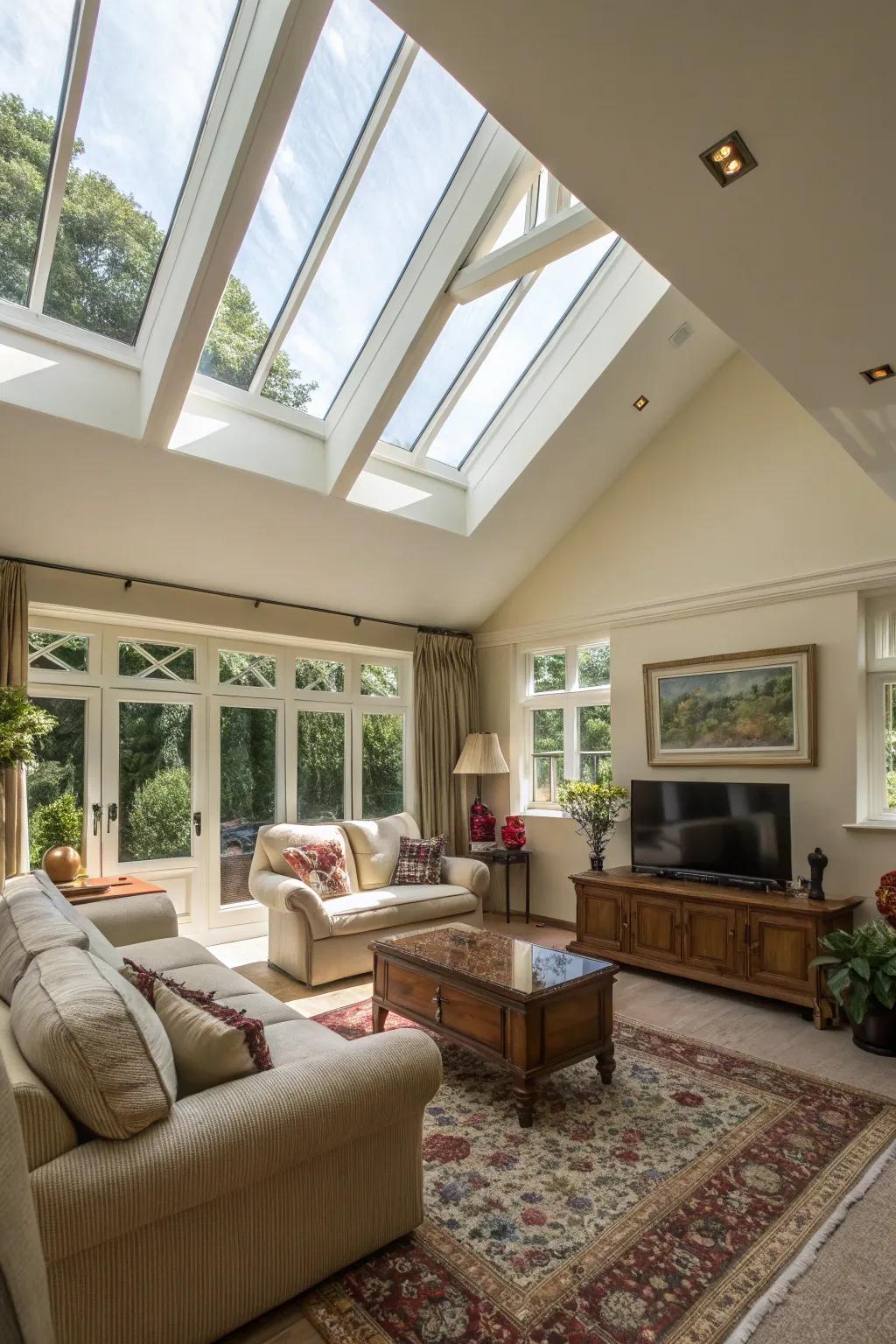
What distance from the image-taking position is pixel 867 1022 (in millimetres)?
3502

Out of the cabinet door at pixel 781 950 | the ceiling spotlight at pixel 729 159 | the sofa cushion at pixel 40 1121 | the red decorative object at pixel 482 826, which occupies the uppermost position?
the ceiling spotlight at pixel 729 159

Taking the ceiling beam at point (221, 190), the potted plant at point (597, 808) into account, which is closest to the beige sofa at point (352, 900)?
the potted plant at point (597, 808)

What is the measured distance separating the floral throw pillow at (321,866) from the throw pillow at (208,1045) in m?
2.80

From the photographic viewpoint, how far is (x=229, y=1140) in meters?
1.72

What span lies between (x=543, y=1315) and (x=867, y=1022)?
2.35m

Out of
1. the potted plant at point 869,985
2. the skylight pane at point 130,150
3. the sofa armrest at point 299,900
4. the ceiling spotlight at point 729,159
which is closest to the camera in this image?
the ceiling spotlight at point 729,159

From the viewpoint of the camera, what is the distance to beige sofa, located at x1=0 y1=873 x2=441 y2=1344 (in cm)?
155

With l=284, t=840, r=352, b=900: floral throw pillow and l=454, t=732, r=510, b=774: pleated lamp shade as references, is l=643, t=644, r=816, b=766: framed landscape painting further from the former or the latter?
l=284, t=840, r=352, b=900: floral throw pillow

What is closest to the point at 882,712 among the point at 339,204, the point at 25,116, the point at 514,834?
the point at 514,834

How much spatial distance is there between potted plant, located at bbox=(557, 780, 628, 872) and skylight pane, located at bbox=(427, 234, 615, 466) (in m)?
2.60

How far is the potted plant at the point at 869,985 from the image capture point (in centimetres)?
341

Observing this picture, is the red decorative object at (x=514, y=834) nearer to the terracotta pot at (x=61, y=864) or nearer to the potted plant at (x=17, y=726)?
the terracotta pot at (x=61, y=864)

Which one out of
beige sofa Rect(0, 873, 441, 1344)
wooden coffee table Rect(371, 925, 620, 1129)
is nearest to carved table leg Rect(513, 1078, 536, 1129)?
wooden coffee table Rect(371, 925, 620, 1129)

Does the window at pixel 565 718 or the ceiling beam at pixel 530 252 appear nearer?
the ceiling beam at pixel 530 252
